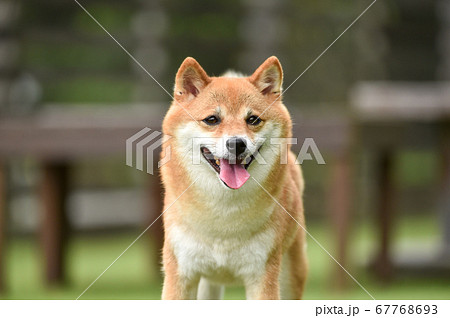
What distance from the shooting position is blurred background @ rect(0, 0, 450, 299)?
7188mm

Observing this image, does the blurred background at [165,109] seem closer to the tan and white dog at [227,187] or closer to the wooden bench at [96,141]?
the wooden bench at [96,141]

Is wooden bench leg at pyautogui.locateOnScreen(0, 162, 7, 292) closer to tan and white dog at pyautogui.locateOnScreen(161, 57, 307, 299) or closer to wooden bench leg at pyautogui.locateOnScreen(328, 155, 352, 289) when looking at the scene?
wooden bench leg at pyautogui.locateOnScreen(328, 155, 352, 289)

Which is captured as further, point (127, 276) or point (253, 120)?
point (127, 276)

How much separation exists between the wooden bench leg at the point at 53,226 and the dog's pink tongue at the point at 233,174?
6.12 metres

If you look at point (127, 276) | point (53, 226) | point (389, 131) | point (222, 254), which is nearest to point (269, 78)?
point (222, 254)

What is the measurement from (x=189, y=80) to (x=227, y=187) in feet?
1.04

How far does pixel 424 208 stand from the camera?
572 inches

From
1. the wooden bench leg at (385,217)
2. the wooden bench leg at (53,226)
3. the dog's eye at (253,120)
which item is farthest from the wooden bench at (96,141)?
the dog's eye at (253,120)

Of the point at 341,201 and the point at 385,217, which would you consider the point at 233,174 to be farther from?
the point at 385,217

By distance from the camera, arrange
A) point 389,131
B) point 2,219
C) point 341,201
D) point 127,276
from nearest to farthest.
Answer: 1. point 341,201
2. point 2,219
3. point 389,131
4. point 127,276

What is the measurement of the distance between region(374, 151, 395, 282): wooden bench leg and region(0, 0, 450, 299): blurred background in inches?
1.0

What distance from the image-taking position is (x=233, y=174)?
1.90 metres

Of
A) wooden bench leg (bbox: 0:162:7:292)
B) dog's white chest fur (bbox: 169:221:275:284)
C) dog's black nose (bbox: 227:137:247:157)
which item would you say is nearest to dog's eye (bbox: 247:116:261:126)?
dog's black nose (bbox: 227:137:247:157)
